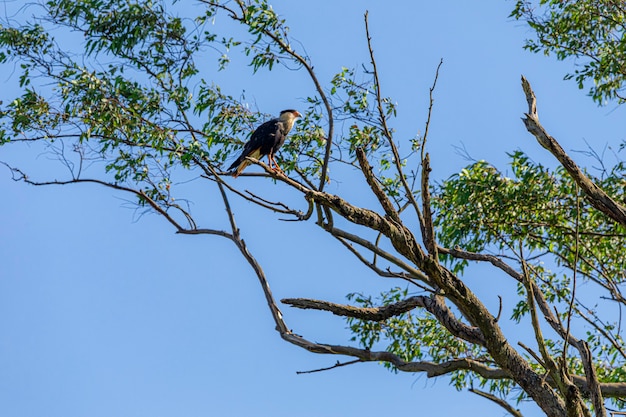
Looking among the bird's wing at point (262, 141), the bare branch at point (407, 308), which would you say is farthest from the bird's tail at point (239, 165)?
the bare branch at point (407, 308)

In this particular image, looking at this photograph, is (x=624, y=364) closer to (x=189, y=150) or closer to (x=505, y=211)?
(x=505, y=211)

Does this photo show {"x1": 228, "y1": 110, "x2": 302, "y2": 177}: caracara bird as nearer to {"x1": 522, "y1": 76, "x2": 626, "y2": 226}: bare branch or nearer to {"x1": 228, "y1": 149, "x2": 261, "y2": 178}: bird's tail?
{"x1": 228, "y1": 149, "x2": 261, "y2": 178}: bird's tail

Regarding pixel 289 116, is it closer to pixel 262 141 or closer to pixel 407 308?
pixel 262 141

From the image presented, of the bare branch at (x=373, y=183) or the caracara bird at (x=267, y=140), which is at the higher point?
the caracara bird at (x=267, y=140)

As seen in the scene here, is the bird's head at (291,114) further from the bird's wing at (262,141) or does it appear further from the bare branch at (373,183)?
the bare branch at (373,183)

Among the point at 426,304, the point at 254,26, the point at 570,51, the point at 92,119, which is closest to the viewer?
the point at 426,304

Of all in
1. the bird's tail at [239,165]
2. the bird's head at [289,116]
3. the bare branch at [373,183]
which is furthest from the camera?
the bird's head at [289,116]

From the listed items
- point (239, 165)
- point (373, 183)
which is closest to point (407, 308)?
point (373, 183)

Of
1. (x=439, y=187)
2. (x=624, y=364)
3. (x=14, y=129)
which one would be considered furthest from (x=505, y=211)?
(x=14, y=129)

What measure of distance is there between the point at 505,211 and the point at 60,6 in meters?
5.04

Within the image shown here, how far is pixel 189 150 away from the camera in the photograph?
361 inches

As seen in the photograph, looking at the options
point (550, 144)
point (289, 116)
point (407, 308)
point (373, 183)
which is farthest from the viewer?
point (289, 116)

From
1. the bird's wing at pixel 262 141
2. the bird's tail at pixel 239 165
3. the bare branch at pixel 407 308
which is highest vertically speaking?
the bird's wing at pixel 262 141

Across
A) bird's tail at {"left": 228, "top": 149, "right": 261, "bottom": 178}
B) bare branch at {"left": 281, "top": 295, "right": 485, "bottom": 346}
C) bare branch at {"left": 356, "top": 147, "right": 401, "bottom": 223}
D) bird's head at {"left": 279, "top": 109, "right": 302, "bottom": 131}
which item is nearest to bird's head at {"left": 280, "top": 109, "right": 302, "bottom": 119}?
bird's head at {"left": 279, "top": 109, "right": 302, "bottom": 131}
